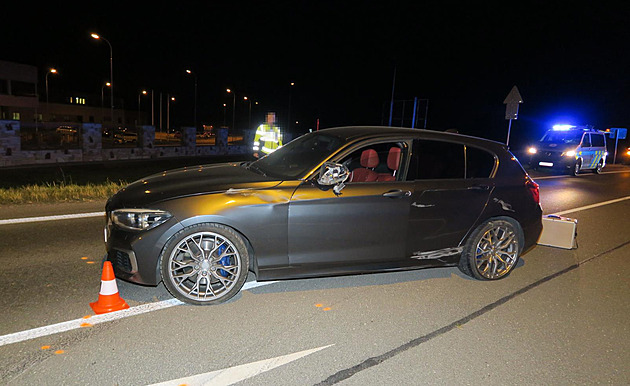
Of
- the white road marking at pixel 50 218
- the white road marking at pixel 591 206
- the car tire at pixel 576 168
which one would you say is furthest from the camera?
the car tire at pixel 576 168

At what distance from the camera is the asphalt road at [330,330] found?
3.15m

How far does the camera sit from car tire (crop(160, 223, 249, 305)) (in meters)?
4.05

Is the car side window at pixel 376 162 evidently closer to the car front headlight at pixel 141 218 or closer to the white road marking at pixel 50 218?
the car front headlight at pixel 141 218

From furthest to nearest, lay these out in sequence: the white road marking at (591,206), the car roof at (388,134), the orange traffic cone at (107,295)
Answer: the white road marking at (591,206) < the car roof at (388,134) < the orange traffic cone at (107,295)

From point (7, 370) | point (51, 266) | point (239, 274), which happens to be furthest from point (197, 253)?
point (51, 266)

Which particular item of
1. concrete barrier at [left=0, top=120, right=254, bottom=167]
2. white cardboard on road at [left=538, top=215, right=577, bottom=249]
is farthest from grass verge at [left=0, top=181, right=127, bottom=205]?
concrete barrier at [left=0, top=120, right=254, bottom=167]

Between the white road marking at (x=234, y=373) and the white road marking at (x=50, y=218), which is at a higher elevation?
the white road marking at (x=50, y=218)

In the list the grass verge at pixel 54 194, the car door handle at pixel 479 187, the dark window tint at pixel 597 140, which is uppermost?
the dark window tint at pixel 597 140

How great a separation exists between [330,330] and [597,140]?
2164cm

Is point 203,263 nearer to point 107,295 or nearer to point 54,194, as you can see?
point 107,295

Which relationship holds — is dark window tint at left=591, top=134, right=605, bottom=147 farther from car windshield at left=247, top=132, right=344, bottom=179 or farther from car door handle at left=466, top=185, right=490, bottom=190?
car windshield at left=247, top=132, right=344, bottom=179

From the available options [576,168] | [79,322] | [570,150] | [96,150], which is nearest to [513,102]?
[570,150]

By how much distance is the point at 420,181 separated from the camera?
4836mm

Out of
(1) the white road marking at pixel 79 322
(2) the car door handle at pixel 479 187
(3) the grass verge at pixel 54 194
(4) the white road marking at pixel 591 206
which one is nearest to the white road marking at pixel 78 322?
(1) the white road marking at pixel 79 322
